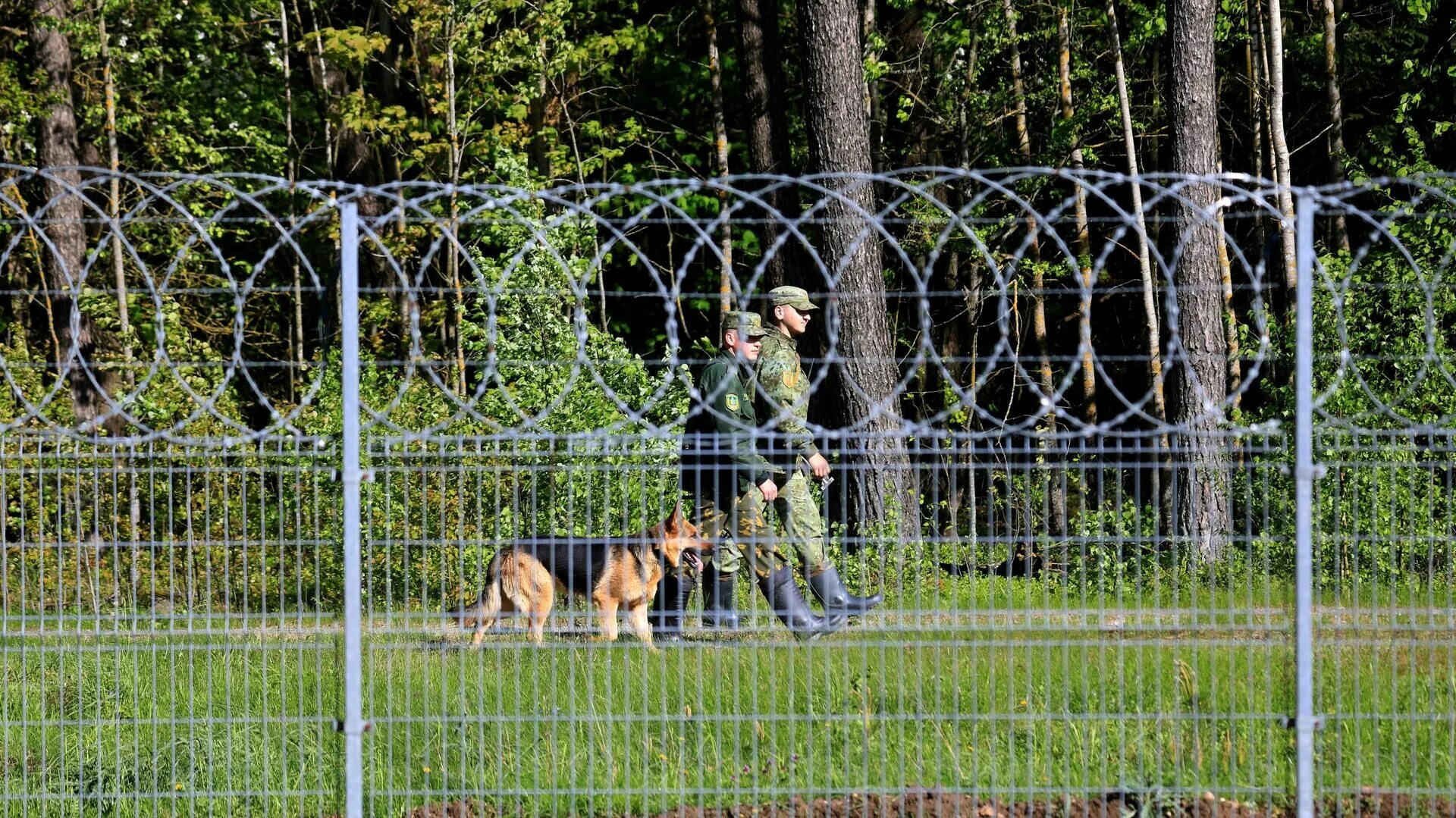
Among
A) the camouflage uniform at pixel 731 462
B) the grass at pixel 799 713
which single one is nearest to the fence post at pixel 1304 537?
the grass at pixel 799 713

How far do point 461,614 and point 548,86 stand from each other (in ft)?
49.9

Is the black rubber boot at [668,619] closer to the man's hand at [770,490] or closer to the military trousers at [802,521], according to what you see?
the military trousers at [802,521]

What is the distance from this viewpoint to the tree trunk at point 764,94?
49.1ft

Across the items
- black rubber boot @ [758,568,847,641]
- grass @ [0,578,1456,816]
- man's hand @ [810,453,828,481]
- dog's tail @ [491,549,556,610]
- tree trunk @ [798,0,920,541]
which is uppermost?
tree trunk @ [798,0,920,541]

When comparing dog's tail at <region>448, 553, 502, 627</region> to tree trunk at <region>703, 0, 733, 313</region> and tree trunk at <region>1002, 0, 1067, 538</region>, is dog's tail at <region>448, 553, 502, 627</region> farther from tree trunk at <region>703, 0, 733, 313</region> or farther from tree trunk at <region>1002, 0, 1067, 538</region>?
tree trunk at <region>703, 0, 733, 313</region>

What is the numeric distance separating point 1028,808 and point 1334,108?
1295 cm

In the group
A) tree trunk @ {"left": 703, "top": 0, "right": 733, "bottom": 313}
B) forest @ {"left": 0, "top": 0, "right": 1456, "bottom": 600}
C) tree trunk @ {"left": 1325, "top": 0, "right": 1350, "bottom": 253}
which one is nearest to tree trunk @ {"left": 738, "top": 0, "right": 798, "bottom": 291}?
forest @ {"left": 0, "top": 0, "right": 1456, "bottom": 600}

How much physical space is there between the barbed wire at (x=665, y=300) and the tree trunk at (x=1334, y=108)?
1.74 feet

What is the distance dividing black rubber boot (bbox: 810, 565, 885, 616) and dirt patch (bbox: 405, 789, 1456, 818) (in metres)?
0.70

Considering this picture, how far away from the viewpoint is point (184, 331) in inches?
609

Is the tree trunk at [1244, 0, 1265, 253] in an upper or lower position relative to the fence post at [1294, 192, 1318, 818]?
upper

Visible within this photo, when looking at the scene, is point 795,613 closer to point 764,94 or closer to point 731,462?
point 731,462

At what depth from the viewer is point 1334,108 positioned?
55.5ft

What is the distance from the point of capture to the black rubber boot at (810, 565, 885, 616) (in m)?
5.88
